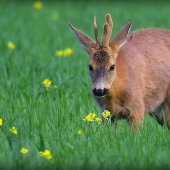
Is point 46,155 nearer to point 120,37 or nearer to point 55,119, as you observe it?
point 55,119

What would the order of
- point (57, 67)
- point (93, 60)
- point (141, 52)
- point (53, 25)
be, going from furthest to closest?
1. point (53, 25)
2. point (57, 67)
3. point (141, 52)
4. point (93, 60)

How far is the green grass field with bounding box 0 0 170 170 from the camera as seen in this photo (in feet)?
14.5

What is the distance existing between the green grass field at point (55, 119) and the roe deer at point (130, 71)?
0.83 ft

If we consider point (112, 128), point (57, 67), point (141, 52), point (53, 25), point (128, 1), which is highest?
point (128, 1)

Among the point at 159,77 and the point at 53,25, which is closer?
the point at 159,77

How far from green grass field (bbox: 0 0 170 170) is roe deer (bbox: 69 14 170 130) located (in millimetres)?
251

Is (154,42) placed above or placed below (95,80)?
above

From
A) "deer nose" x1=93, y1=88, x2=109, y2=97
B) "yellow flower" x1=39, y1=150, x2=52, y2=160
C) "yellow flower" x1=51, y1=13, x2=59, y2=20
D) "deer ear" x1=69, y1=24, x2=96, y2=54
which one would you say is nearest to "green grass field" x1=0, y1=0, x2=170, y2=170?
"yellow flower" x1=39, y1=150, x2=52, y2=160

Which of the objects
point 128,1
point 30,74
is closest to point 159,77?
point 30,74

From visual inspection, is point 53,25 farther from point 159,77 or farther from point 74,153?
point 74,153

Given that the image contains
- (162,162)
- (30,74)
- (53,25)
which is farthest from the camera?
(53,25)

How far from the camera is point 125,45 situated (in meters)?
6.44

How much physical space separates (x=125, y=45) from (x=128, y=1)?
14.5m

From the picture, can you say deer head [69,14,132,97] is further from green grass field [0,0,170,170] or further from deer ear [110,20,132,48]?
green grass field [0,0,170,170]
